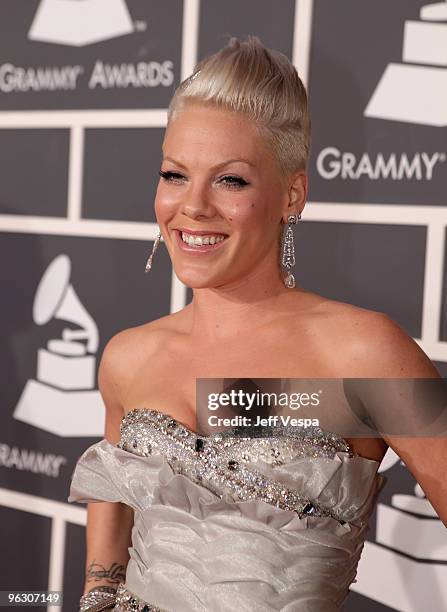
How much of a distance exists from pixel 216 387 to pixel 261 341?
0.41 feet

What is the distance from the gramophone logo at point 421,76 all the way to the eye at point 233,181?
2.63ft

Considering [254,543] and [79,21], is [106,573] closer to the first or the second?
[254,543]

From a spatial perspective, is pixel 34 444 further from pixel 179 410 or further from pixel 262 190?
pixel 262 190

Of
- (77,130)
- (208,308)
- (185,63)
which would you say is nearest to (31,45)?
(77,130)

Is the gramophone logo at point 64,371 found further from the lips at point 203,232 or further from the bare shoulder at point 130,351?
the lips at point 203,232

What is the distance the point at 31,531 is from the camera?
10.2ft

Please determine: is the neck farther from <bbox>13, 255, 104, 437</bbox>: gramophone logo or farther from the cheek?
<bbox>13, 255, 104, 437</bbox>: gramophone logo

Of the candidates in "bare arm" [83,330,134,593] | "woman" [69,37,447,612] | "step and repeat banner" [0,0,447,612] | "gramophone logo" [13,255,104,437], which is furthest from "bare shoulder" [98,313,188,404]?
"gramophone logo" [13,255,104,437]

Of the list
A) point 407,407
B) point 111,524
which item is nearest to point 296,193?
point 407,407

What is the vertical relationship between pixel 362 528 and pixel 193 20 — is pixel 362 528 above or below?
below

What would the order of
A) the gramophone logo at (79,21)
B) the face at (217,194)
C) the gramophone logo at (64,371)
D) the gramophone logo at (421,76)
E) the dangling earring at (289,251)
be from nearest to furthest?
1. the face at (217,194)
2. the dangling earring at (289,251)
3. the gramophone logo at (421,76)
4. the gramophone logo at (79,21)
5. the gramophone logo at (64,371)

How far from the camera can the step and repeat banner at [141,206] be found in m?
2.27

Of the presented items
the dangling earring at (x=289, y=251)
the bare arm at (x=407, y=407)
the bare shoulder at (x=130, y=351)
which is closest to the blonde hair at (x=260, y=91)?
the dangling earring at (x=289, y=251)

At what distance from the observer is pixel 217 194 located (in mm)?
1641
